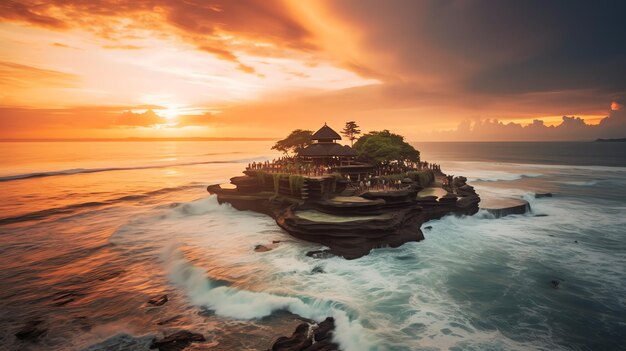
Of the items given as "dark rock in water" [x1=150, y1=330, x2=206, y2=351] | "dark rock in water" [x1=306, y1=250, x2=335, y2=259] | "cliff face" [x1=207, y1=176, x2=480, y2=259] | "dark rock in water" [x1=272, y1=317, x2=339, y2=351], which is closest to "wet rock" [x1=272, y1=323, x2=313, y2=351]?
"dark rock in water" [x1=272, y1=317, x2=339, y2=351]

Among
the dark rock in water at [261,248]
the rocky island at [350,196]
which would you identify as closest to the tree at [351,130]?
the rocky island at [350,196]

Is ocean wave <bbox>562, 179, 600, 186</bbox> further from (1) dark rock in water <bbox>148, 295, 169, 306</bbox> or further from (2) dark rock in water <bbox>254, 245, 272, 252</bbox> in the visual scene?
(1) dark rock in water <bbox>148, 295, 169, 306</bbox>

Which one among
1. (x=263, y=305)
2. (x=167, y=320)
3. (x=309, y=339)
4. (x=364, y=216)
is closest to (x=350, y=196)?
(x=364, y=216)

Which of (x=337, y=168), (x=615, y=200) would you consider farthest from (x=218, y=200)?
(x=615, y=200)

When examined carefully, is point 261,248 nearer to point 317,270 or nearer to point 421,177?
point 317,270

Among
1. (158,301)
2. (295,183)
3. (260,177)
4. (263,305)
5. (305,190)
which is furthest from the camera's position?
(260,177)

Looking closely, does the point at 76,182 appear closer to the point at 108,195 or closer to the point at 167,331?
the point at 108,195
